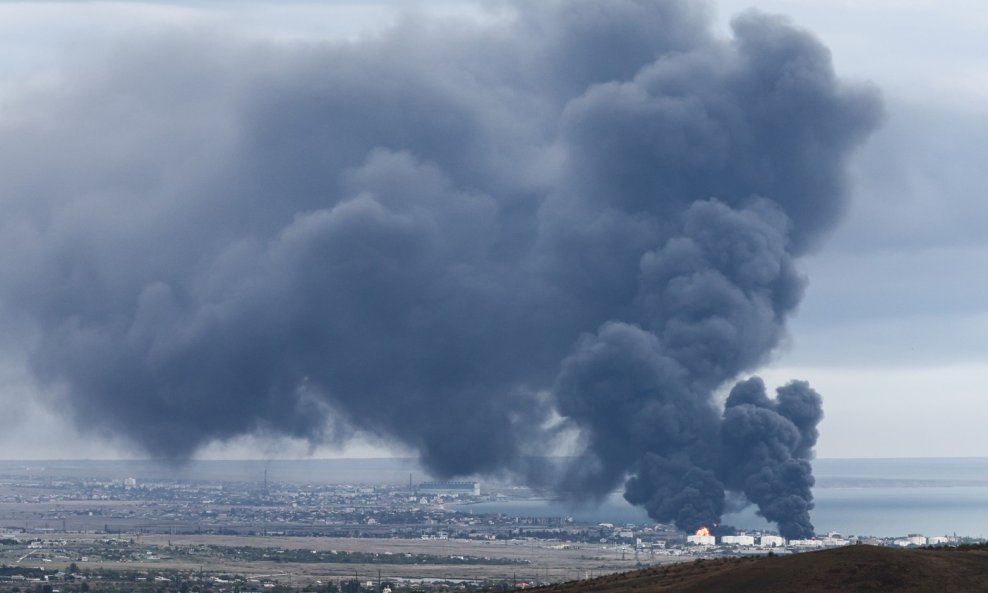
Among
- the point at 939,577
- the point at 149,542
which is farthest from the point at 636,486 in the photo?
the point at 939,577

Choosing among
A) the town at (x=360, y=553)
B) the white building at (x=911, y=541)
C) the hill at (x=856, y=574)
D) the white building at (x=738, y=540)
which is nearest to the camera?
the hill at (x=856, y=574)

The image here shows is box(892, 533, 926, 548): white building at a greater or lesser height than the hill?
greater

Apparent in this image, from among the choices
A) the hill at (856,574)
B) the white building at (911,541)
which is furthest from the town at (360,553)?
the hill at (856,574)

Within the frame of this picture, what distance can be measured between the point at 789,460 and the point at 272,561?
4549 cm

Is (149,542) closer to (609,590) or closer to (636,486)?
(636,486)

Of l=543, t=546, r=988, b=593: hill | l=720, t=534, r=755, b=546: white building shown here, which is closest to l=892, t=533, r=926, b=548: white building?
l=720, t=534, r=755, b=546: white building

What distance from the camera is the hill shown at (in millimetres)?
58281

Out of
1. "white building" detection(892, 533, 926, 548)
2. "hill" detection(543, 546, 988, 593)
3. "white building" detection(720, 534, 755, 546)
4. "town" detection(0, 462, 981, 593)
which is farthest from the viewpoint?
"white building" detection(892, 533, 926, 548)

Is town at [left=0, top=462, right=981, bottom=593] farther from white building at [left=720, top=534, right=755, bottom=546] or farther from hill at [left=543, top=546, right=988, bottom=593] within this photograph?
hill at [left=543, top=546, right=988, bottom=593]

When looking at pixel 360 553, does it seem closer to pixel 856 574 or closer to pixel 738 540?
pixel 738 540

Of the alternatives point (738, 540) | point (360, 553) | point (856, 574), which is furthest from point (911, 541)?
point (856, 574)

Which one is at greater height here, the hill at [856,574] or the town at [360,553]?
the town at [360,553]

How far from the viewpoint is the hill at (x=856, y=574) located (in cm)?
5828

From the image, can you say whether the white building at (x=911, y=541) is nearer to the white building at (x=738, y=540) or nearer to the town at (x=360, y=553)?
the town at (x=360, y=553)
